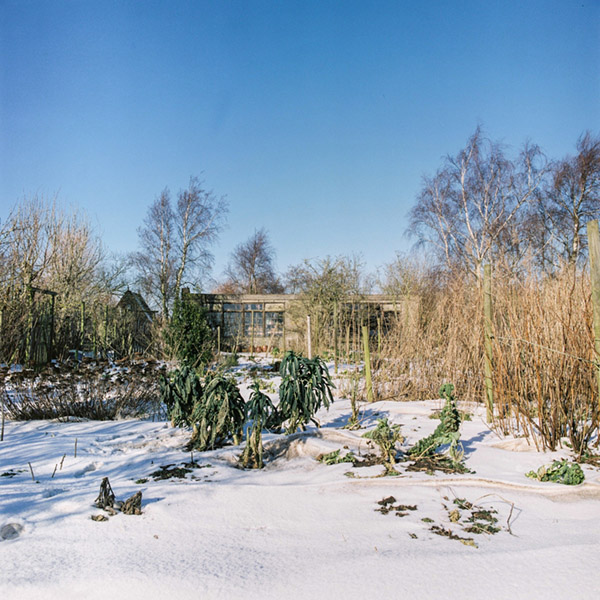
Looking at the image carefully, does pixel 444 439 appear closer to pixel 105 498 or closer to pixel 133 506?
pixel 133 506

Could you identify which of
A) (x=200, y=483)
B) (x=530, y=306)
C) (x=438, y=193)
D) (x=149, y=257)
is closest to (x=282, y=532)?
(x=200, y=483)

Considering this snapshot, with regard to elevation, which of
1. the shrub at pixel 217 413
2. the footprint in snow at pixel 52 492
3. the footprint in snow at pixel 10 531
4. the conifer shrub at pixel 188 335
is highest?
the conifer shrub at pixel 188 335

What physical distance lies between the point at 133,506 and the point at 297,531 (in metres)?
0.83

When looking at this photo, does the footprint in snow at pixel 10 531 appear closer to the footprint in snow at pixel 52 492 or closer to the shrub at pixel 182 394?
the footprint in snow at pixel 52 492

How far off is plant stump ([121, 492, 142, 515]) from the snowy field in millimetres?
28

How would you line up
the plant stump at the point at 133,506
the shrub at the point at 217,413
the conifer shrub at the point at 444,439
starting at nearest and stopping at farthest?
the plant stump at the point at 133,506
the conifer shrub at the point at 444,439
the shrub at the point at 217,413

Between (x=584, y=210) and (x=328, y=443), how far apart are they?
16701 mm

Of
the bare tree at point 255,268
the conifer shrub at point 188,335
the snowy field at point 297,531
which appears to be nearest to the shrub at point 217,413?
the snowy field at point 297,531

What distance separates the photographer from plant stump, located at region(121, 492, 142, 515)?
88.7 inches

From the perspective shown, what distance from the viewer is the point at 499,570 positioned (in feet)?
5.60

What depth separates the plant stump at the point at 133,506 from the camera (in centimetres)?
225

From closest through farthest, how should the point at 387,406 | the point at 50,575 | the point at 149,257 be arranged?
the point at 50,575 → the point at 387,406 → the point at 149,257

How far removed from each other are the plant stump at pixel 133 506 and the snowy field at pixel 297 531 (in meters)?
0.03

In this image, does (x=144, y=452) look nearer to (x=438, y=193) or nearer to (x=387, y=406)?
(x=387, y=406)
